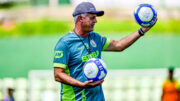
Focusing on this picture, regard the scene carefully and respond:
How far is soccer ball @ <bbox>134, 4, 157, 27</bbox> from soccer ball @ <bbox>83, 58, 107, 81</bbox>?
0.87 meters

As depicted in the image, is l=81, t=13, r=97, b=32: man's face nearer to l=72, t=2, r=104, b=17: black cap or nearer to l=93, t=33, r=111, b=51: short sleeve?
l=72, t=2, r=104, b=17: black cap

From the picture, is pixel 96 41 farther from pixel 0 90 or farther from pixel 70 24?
pixel 70 24

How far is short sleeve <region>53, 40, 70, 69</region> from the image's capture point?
5059 mm

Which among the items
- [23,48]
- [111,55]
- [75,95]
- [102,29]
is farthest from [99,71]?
[102,29]

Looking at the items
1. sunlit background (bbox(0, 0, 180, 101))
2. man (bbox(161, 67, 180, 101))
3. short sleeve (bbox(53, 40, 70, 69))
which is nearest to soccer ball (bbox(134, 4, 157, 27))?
short sleeve (bbox(53, 40, 70, 69))

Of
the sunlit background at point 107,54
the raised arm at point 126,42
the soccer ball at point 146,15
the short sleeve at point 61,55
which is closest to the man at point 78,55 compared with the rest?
the short sleeve at point 61,55

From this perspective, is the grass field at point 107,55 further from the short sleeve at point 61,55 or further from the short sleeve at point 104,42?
the short sleeve at point 61,55

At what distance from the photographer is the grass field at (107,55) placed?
1691 centimetres

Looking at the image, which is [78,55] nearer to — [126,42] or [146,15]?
[126,42]

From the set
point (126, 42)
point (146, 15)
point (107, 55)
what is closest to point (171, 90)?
point (107, 55)

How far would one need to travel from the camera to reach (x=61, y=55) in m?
5.05

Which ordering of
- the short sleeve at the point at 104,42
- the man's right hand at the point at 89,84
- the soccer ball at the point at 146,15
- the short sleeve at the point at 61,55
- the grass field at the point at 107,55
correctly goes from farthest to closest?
the grass field at the point at 107,55 → the short sleeve at the point at 104,42 → the soccer ball at the point at 146,15 → the short sleeve at the point at 61,55 → the man's right hand at the point at 89,84

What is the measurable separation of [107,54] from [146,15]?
11.6 meters

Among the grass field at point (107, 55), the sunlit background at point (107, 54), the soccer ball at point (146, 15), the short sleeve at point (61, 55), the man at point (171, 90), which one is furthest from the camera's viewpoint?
the grass field at point (107, 55)
